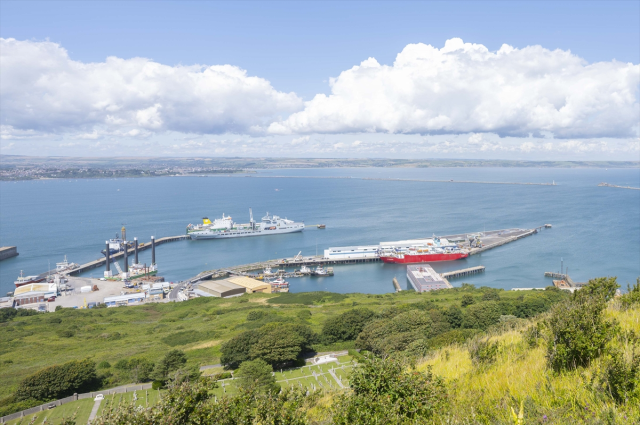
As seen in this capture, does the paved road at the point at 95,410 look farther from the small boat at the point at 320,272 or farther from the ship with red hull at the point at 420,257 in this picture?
the ship with red hull at the point at 420,257

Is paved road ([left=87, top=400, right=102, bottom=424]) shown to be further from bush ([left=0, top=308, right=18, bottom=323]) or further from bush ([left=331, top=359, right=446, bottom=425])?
bush ([left=0, top=308, right=18, bottom=323])

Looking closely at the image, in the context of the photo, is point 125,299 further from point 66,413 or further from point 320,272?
point 66,413

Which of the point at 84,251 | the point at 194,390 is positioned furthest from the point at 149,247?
the point at 194,390

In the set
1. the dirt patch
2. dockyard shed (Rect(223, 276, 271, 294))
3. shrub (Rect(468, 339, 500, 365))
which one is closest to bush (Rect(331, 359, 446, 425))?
shrub (Rect(468, 339, 500, 365))

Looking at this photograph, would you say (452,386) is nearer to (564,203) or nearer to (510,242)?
(510,242)

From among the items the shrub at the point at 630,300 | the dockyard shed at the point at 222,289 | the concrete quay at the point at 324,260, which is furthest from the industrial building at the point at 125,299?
the shrub at the point at 630,300

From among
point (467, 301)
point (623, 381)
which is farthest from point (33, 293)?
point (623, 381)
